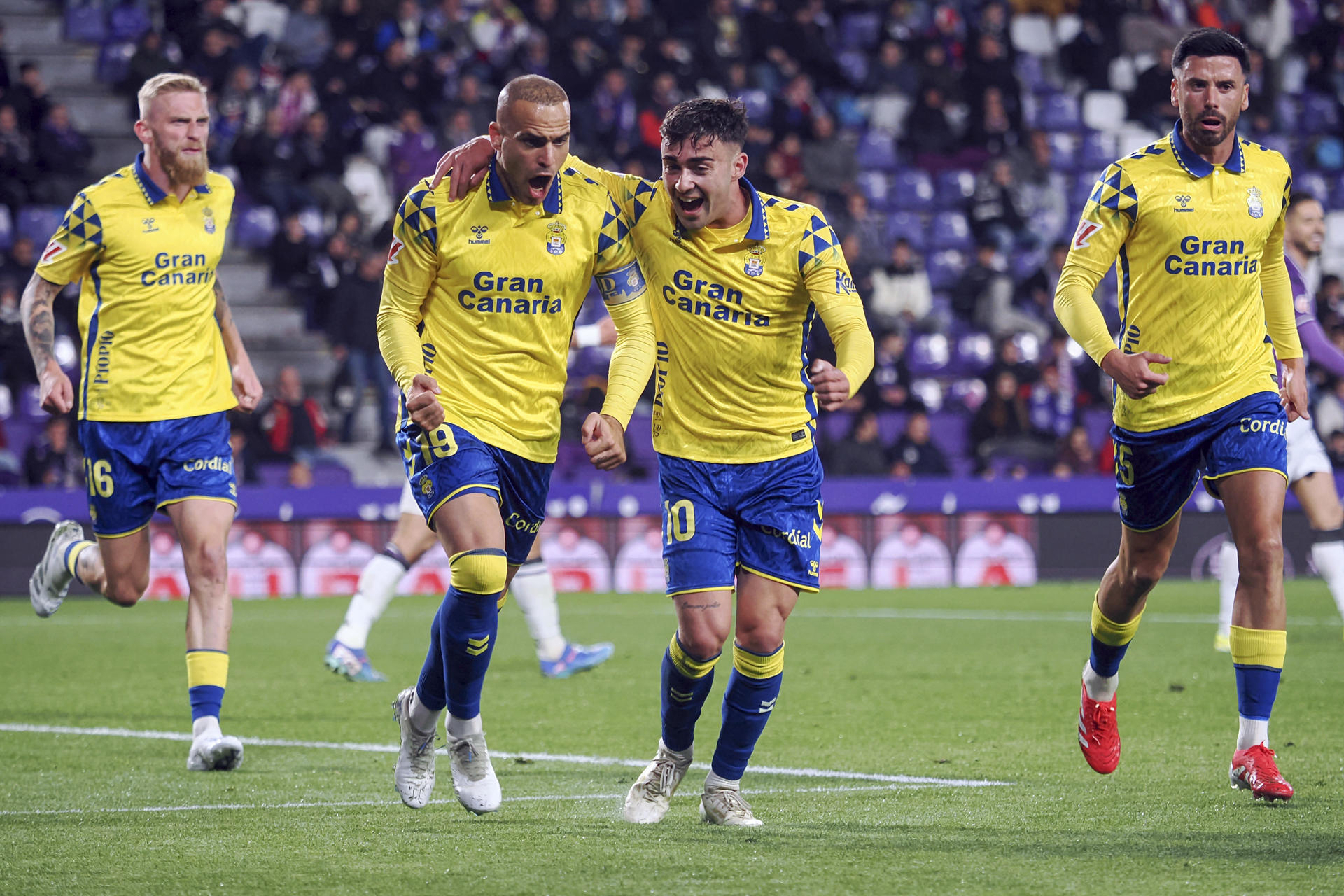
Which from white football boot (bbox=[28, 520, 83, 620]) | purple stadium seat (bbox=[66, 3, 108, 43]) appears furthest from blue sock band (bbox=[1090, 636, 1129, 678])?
purple stadium seat (bbox=[66, 3, 108, 43])

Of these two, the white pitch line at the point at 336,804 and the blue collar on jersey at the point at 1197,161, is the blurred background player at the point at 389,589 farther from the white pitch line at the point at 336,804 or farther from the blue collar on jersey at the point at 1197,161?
the blue collar on jersey at the point at 1197,161

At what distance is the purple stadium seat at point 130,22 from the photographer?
21.6m

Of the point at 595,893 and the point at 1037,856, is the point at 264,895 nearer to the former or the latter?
the point at 595,893

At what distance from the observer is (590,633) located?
42.9 feet

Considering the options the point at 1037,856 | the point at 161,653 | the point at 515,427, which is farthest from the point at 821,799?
the point at 161,653

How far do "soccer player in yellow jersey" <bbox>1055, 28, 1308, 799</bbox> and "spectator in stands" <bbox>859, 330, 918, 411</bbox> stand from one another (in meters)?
12.5

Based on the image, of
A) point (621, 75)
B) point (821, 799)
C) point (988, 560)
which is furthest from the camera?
point (621, 75)

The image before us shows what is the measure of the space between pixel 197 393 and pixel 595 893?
3.79 m

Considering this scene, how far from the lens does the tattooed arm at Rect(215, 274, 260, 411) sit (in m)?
7.54

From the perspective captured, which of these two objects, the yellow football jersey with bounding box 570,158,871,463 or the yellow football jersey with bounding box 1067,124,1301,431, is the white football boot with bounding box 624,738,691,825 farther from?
the yellow football jersey with bounding box 1067,124,1301,431

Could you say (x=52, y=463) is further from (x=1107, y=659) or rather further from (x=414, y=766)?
(x=1107, y=659)

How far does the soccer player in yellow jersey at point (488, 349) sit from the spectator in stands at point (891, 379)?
43.2 feet

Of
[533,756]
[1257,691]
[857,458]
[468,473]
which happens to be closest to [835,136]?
[857,458]

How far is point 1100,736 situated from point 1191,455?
3.44ft
